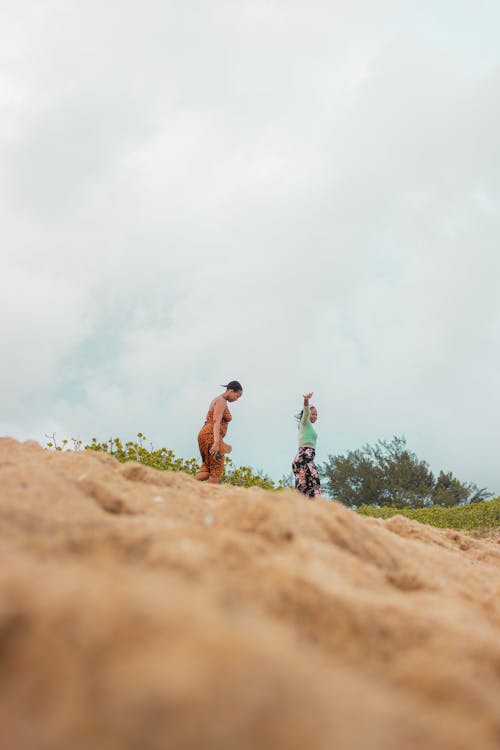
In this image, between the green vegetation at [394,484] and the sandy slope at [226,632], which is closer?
the sandy slope at [226,632]

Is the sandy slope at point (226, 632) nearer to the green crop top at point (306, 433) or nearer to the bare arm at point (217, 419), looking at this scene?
the bare arm at point (217, 419)

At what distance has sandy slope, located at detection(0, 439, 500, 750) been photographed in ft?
3.04

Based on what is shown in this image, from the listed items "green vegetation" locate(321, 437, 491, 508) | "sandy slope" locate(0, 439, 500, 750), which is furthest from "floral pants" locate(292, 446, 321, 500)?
"green vegetation" locate(321, 437, 491, 508)

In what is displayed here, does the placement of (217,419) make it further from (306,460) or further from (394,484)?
(394,484)

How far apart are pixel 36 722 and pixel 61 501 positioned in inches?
49.4

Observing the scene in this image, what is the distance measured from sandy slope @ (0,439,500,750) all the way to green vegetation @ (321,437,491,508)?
69.5 ft

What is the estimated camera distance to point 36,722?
938 mm

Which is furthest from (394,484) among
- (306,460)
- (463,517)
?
(306,460)

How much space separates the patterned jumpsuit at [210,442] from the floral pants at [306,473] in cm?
112

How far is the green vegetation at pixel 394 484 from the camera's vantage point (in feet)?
74.0

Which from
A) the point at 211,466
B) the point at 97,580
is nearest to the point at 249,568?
the point at 97,580

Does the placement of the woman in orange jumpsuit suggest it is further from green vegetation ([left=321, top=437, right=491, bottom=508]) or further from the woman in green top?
green vegetation ([left=321, top=437, right=491, bottom=508])

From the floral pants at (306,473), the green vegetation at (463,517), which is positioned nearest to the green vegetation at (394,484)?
the green vegetation at (463,517)

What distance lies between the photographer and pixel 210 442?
24.8 feet
